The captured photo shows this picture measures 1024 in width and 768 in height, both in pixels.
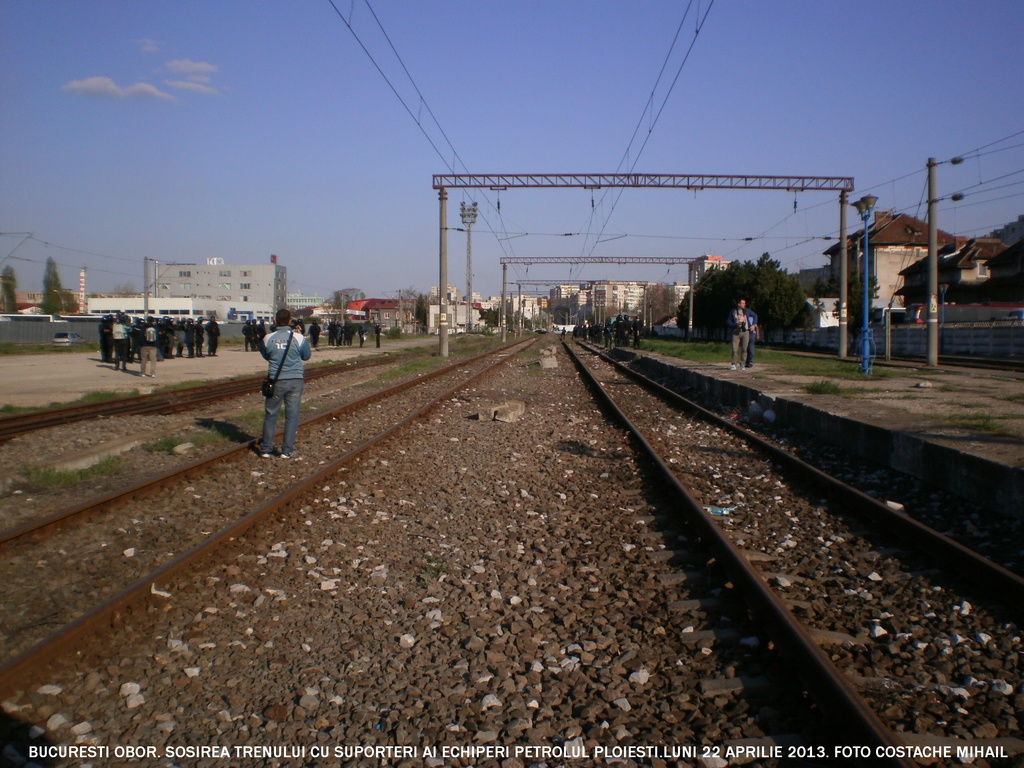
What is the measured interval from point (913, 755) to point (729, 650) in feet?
3.93

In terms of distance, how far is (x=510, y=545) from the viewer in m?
6.34

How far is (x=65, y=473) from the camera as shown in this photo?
9008mm

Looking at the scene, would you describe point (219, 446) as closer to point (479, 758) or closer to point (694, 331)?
point (479, 758)

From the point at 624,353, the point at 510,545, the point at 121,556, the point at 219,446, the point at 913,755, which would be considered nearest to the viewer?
the point at 913,755

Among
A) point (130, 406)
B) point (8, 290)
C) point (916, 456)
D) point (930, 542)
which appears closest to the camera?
point (930, 542)

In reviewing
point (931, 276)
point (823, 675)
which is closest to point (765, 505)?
point (823, 675)

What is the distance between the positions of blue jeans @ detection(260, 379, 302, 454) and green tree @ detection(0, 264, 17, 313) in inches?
4591

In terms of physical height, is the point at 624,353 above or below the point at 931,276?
below

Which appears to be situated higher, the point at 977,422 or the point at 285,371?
the point at 285,371

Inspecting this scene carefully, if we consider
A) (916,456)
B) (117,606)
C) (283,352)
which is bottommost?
(117,606)

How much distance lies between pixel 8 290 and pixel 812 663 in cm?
12558

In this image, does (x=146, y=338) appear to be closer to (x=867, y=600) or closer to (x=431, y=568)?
(x=431, y=568)

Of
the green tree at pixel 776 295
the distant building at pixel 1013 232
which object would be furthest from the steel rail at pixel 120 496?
the distant building at pixel 1013 232


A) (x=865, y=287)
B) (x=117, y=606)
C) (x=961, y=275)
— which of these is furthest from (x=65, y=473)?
(x=961, y=275)
